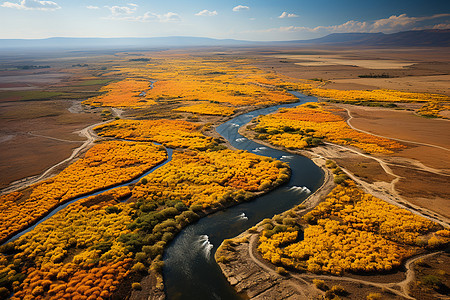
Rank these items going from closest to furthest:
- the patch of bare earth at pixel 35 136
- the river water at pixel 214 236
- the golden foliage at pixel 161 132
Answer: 1. the river water at pixel 214 236
2. the patch of bare earth at pixel 35 136
3. the golden foliage at pixel 161 132

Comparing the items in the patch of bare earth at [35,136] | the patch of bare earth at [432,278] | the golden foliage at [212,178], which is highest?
the patch of bare earth at [35,136]

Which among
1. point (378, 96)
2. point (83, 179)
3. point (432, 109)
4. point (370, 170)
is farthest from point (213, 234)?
point (378, 96)

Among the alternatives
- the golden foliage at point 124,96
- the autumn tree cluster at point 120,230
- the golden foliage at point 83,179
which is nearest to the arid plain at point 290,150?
the autumn tree cluster at point 120,230

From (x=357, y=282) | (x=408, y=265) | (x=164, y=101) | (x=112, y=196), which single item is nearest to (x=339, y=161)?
(x=408, y=265)

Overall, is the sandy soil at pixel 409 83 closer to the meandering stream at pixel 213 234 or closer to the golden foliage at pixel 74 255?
the meandering stream at pixel 213 234

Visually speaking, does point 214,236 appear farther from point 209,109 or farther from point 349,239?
point 209,109
